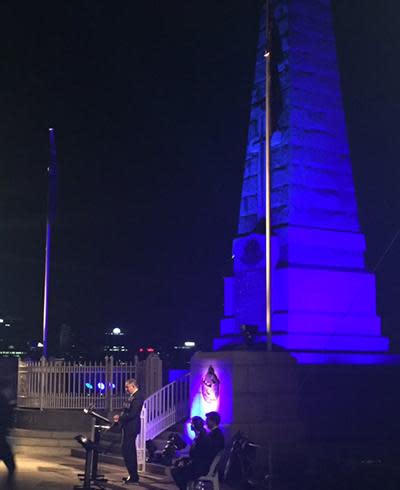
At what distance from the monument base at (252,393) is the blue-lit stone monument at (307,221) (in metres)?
3.55

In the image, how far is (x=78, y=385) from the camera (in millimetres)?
23609

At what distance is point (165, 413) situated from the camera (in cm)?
1850

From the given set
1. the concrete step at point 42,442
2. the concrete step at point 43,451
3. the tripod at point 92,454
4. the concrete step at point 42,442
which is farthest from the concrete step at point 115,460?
the tripod at point 92,454

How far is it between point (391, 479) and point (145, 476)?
495 centimetres

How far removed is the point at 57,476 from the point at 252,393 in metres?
4.23

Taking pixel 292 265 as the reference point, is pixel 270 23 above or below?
above

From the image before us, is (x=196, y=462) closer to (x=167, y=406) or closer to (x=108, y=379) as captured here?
(x=167, y=406)

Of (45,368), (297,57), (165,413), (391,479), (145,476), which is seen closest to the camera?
(391,479)

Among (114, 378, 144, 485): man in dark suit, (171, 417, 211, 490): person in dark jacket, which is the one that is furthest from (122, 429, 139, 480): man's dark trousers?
(171, 417, 211, 490): person in dark jacket

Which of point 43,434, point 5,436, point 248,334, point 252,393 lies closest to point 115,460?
point 252,393

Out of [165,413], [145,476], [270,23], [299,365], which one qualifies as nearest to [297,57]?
[270,23]

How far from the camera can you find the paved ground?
46.4 feet

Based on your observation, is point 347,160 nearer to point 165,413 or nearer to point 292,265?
point 292,265

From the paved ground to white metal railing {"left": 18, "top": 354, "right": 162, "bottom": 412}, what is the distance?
4203 mm
